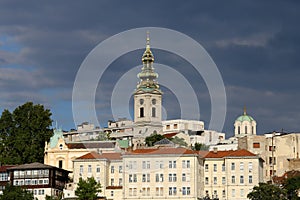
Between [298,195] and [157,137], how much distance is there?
128 feet

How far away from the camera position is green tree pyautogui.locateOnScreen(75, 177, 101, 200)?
9738cm

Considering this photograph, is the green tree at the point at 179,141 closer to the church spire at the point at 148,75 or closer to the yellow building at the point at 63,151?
the yellow building at the point at 63,151

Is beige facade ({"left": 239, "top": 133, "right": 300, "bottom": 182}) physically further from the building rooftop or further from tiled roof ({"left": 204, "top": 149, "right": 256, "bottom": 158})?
the building rooftop

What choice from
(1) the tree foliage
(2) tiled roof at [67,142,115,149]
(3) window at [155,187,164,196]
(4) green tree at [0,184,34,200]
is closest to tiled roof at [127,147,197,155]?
(3) window at [155,187,164,196]

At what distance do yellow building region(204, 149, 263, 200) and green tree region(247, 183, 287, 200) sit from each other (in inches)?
265

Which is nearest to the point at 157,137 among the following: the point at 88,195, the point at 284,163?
the point at 284,163

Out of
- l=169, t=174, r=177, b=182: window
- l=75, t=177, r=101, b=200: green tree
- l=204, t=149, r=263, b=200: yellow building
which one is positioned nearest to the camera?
l=75, t=177, r=101, b=200: green tree

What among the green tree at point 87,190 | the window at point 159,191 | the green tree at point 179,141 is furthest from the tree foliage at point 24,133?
the window at point 159,191

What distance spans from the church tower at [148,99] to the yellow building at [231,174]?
5815 cm

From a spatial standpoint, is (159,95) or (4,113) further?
(159,95)

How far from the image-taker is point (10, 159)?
409 ft

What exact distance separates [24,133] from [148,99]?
4328cm

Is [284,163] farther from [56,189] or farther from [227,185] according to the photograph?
[56,189]

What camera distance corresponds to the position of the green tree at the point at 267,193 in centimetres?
9586
